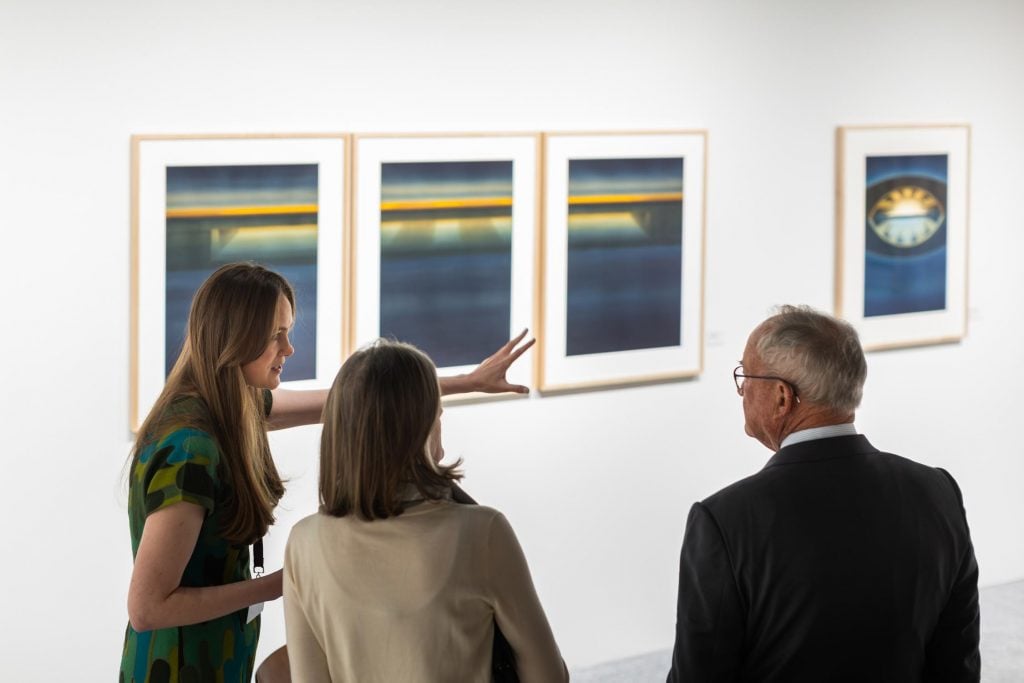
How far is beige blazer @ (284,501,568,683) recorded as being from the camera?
2.15 m

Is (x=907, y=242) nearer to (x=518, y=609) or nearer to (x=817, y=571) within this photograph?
(x=817, y=571)

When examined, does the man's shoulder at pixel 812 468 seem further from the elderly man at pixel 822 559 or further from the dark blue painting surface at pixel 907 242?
the dark blue painting surface at pixel 907 242

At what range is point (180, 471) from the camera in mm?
2457

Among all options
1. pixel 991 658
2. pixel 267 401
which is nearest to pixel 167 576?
pixel 267 401

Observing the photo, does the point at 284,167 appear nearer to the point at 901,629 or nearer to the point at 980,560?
the point at 901,629

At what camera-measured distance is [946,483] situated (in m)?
2.45

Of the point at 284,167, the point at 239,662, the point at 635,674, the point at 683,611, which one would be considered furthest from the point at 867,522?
the point at 635,674

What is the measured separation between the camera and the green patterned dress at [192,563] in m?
2.46

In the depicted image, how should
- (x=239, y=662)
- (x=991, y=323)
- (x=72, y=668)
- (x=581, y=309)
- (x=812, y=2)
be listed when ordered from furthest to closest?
(x=991, y=323)
(x=812, y=2)
(x=581, y=309)
(x=72, y=668)
(x=239, y=662)

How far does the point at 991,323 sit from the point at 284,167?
12.3ft

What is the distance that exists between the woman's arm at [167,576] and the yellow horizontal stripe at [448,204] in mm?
2272

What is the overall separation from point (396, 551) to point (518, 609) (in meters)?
0.23

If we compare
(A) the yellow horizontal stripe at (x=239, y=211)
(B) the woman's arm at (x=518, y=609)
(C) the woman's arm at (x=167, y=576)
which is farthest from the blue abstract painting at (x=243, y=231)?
(B) the woman's arm at (x=518, y=609)

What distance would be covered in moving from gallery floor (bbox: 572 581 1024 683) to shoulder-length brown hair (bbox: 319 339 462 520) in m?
3.26
